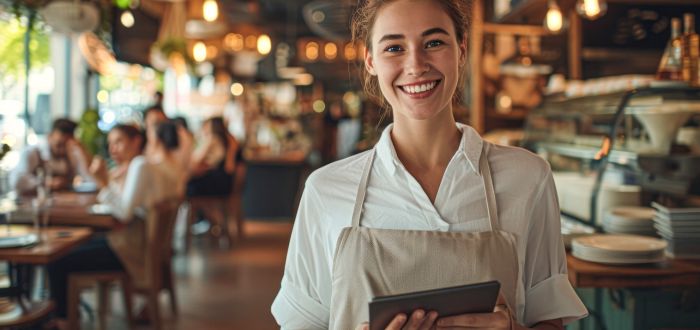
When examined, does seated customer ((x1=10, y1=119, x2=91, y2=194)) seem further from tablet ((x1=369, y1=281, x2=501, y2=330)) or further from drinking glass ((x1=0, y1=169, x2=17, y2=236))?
tablet ((x1=369, y1=281, x2=501, y2=330))

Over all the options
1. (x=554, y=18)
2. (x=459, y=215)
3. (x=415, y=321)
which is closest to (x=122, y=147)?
(x=554, y=18)

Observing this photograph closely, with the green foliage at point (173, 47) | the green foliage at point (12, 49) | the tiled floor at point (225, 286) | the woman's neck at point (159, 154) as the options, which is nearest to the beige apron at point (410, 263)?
the tiled floor at point (225, 286)

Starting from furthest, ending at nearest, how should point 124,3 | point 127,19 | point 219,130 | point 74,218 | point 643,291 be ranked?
point 127,19
point 219,130
point 124,3
point 74,218
point 643,291

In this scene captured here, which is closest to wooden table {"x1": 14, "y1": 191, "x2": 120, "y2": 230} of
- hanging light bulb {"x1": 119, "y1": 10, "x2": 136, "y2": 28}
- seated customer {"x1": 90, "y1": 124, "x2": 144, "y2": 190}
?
seated customer {"x1": 90, "y1": 124, "x2": 144, "y2": 190}

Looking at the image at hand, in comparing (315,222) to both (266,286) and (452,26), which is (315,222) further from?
(266,286)

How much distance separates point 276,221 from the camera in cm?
1121

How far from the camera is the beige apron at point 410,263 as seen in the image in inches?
59.1

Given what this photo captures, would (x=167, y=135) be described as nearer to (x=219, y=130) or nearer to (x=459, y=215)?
(x=219, y=130)

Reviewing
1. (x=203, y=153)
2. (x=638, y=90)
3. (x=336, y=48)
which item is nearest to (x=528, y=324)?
(x=638, y=90)

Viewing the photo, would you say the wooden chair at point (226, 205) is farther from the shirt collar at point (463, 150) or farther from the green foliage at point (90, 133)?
the shirt collar at point (463, 150)

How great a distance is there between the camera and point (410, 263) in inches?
59.4

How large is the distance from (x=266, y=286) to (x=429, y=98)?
525 cm

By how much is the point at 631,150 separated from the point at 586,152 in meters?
0.38

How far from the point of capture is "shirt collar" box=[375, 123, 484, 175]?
5.32 feet
